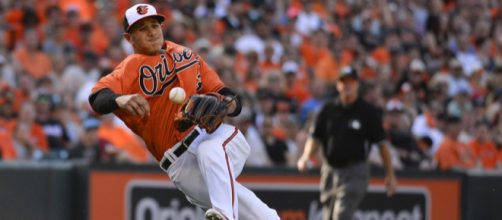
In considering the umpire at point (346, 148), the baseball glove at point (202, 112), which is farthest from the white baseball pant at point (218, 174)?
the umpire at point (346, 148)

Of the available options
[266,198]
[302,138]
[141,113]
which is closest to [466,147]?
[302,138]

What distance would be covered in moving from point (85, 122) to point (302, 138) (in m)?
2.71

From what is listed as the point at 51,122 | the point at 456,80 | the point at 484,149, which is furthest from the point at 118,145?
the point at 456,80

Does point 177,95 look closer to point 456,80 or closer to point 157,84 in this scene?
point 157,84

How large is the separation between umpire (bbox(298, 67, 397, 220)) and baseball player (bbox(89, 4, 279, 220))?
323cm

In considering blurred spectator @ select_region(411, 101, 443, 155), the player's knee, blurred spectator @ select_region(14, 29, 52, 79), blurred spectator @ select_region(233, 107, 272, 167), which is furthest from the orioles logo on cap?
blurred spectator @ select_region(411, 101, 443, 155)

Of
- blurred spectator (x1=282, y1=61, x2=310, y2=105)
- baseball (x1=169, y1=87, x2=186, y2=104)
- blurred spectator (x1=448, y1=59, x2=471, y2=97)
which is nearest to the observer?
baseball (x1=169, y1=87, x2=186, y2=104)

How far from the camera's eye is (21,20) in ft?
48.1

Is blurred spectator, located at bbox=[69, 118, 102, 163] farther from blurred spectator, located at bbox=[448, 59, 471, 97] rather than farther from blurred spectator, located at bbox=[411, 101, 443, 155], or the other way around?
blurred spectator, located at bbox=[448, 59, 471, 97]

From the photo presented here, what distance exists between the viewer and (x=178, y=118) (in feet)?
24.4

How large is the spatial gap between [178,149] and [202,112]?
18.2 inches

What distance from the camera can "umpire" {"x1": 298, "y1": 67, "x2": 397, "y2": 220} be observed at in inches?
432

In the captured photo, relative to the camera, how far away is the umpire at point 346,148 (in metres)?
11.0

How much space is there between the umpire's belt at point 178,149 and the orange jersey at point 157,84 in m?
0.05
